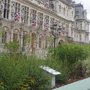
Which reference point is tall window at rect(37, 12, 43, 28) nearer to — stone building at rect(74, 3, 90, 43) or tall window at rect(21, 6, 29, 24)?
tall window at rect(21, 6, 29, 24)

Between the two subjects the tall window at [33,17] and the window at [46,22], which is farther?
the window at [46,22]

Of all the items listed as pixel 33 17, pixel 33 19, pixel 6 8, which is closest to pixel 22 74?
pixel 6 8

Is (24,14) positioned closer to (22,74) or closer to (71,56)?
(71,56)

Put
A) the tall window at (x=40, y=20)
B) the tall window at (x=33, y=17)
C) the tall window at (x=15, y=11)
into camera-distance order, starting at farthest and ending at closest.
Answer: the tall window at (x=40, y=20)
the tall window at (x=33, y=17)
the tall window at (x=15, y=11)

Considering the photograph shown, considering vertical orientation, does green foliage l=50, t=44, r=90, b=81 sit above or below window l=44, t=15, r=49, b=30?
below

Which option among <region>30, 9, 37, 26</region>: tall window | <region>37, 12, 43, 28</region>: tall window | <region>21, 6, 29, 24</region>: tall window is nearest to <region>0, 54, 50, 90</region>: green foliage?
<region>21, 6, 29, 24</region>: tall window

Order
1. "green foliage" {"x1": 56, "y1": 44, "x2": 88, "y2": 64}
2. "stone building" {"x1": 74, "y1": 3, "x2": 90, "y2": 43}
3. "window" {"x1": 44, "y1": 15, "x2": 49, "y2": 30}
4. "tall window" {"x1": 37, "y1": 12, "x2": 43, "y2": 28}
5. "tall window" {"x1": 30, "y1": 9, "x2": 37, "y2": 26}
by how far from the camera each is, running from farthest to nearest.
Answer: "stone building" {"x1": 74, "y1": 3, "x2": 90, "y2": 43} < "window" {"x1": 44, "y1": 15, "x2": 49, "y2": 30} < "tall window" {"x1": 37, "y1": 12, "x2": 43, "y2": 28} < "tall window" {"x1": 30, "y1": 9, "x2": 37, "y2": 26} < "green foliage" {"x1": 56, "y1": 44, "x2": 88, "y2": 64}

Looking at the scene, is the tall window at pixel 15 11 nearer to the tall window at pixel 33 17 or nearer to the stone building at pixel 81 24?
the tall window at pixel 33 17

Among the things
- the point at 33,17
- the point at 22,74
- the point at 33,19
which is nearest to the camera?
the point at 22,74

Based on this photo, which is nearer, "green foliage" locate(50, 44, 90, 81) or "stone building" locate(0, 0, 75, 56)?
"green foliage" locate(50, 44, 90, 81)

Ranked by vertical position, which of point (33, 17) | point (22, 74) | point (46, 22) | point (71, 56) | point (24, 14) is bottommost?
point (22, 74)

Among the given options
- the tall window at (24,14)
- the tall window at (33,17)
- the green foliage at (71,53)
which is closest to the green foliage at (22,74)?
the green foliage at (71,53)

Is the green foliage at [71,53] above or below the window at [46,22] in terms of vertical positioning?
below

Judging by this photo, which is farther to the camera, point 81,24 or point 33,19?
point 81,24
